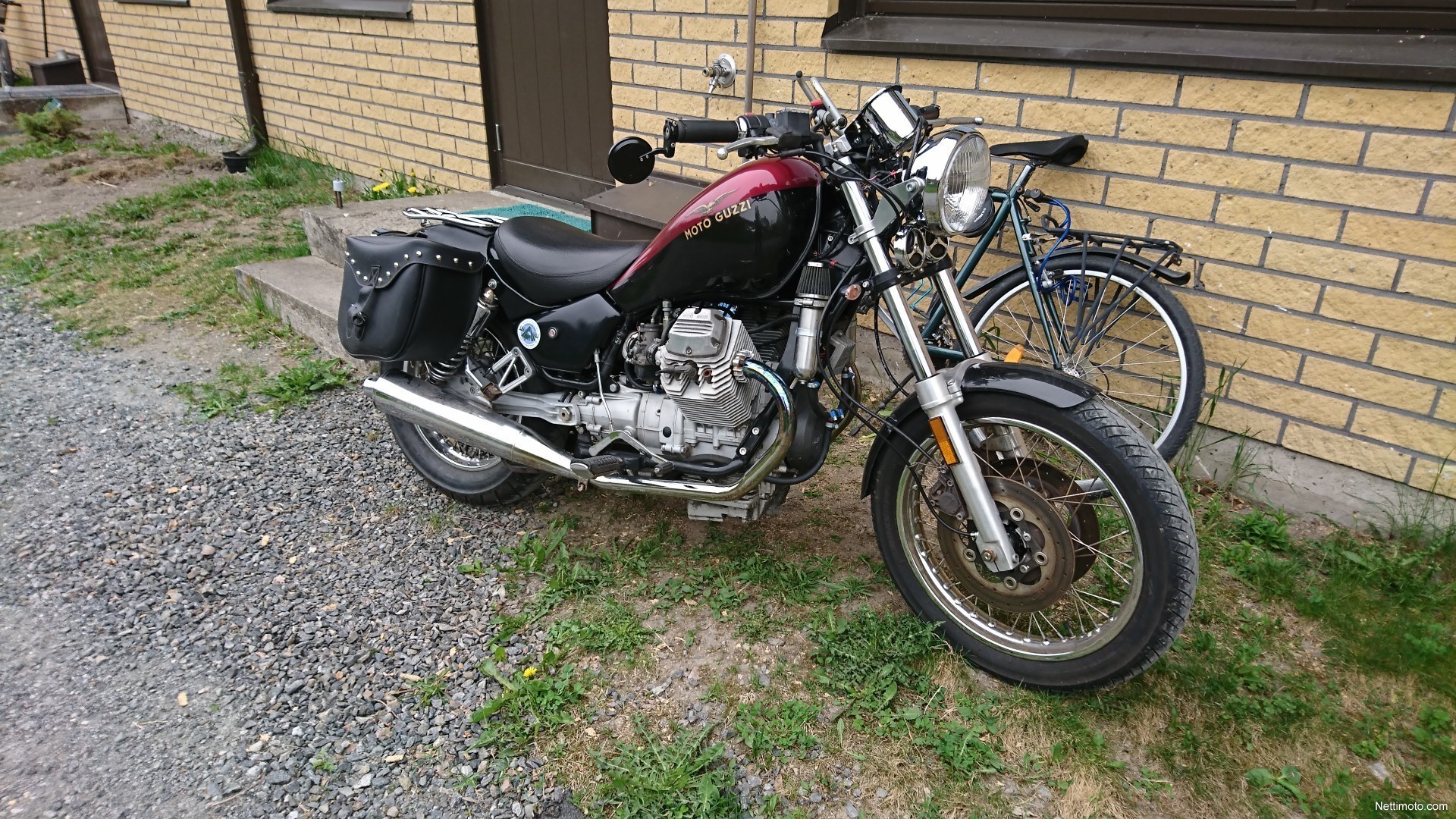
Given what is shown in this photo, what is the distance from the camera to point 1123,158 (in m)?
3.11

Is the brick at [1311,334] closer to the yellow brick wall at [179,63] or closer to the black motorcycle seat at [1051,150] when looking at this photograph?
the black motorcycle seat at [1051,150]

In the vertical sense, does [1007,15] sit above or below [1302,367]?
above

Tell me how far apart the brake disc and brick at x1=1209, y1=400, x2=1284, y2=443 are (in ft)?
4.22

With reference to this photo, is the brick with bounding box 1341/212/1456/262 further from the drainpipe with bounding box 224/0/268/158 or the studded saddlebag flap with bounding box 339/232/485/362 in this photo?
the drainpipe with bounding box 224/0/268/158

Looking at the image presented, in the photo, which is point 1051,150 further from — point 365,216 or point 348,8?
point 348,8

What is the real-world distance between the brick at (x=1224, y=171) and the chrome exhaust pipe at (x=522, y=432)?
1646mm

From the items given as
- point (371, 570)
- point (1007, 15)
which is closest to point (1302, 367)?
point (1007, 15)

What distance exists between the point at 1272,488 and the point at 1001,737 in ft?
5.12

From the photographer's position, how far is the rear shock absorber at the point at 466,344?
Answer: 289 centimetres

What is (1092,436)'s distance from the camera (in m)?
2.05

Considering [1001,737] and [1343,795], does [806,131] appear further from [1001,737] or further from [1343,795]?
[1343,795]

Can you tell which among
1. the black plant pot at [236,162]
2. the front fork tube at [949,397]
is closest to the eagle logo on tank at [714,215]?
the front fork tube at [949,397]

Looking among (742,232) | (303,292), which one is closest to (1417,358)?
(742,232)

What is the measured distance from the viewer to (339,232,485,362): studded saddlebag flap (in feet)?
9.12
